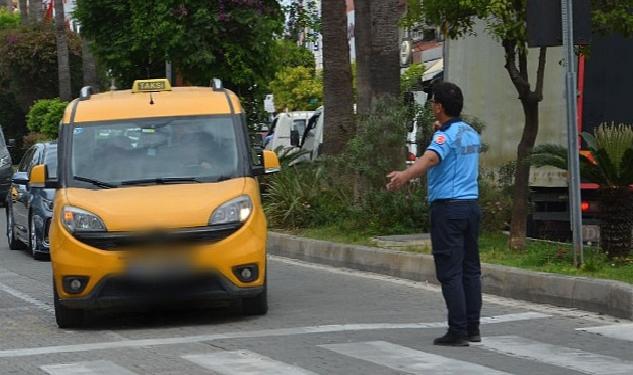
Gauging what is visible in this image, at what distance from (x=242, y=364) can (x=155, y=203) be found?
83.6 inches

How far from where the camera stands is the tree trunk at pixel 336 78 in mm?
19391

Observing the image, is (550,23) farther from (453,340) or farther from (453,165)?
(453,340)

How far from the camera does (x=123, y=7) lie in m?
25.5

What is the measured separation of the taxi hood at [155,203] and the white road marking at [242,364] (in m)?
1.45

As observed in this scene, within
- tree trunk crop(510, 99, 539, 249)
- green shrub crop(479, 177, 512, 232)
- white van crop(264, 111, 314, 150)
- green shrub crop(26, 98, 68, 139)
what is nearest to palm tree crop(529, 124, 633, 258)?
tree trunk crop(510, 99, 539, 249)

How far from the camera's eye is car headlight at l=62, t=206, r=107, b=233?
32.0 feet

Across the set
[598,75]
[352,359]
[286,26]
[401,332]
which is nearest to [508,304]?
[401,332]

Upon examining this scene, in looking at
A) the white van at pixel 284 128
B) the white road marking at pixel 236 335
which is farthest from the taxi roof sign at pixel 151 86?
the white van at pixel 284 128

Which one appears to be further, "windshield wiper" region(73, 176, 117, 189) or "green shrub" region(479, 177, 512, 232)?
"green shrub" region(479, 177, 512, 232)

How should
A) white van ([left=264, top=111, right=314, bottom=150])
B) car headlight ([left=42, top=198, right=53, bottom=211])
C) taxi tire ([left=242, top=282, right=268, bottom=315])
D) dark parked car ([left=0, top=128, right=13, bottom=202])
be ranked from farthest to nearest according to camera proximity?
dark parked car ([left=0, top=128, right=13, bottom=202])
white van ([left=264, top=111, right=314, bottom=150])
car headlight ([left=42, top=198, right=53, bottom=211])
taxi tire ([left=242, top=282, right=268, bottom=315])

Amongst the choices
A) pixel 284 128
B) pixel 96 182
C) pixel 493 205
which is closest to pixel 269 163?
pixel 96 182

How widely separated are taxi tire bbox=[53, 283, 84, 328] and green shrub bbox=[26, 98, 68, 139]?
95.3 ft

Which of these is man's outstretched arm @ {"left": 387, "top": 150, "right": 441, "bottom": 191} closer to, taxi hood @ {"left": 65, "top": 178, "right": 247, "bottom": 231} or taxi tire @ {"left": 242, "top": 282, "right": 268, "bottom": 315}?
taxi hood @ {"left": 65, "top": 178, "right": 247, "bottom": 231}

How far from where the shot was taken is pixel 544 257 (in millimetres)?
12430
